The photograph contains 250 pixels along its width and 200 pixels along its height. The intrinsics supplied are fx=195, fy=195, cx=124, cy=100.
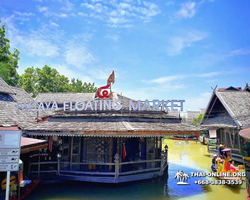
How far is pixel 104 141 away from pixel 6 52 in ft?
93.9

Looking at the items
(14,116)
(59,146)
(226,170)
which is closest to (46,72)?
(14,116)

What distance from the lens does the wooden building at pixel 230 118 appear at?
17547 millimetres

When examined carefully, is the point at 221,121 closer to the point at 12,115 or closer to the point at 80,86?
the point at 12,115

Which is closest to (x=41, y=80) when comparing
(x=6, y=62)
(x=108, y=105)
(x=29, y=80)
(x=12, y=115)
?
(x=29, y=80)

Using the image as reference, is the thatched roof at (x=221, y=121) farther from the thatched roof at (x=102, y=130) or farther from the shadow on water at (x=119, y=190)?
the shadow on water at (x=119, y=190)

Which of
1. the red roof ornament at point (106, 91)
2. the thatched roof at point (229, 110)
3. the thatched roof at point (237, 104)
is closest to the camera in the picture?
the red roof ornament at point (106, 91)

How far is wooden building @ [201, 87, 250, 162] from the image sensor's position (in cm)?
1755

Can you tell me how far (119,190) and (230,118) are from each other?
577 inches

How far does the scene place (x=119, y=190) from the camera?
34.0 ft

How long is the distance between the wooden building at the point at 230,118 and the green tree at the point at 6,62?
28.8 meters

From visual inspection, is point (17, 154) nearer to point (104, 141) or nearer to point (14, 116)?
point (104, 141)

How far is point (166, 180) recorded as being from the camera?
1230 centimetres

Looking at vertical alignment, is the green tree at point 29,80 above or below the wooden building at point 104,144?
above

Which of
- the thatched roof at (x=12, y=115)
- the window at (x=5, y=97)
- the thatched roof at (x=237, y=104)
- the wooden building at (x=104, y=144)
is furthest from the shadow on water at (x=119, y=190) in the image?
the window at (x=5, y=97)
